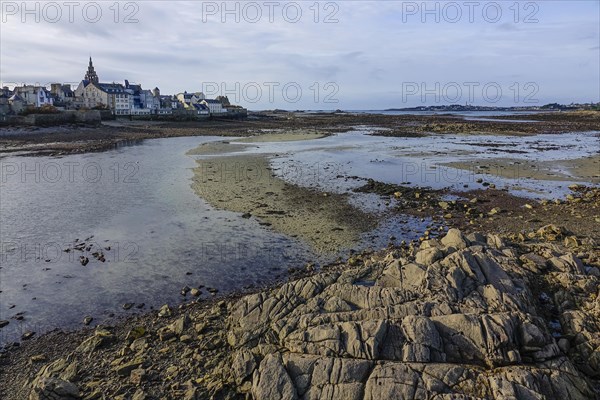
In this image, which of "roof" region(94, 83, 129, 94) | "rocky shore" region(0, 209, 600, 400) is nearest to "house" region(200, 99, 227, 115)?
"roof" region(94, 83, 129, 94)

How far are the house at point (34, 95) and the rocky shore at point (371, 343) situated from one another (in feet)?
353

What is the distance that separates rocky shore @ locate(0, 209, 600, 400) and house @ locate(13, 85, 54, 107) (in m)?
107

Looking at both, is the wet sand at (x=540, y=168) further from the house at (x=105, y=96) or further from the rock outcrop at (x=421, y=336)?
the house at (x=105, y=96)

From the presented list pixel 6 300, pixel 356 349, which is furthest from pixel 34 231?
pixel 356 349

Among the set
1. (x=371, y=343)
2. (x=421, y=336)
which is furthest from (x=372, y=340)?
(x=421, y=336)

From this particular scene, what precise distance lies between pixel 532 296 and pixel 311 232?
30.7 feet

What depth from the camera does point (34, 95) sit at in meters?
99.1

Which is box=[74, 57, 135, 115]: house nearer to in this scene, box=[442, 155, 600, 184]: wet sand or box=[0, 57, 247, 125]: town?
box=[0, 57, 247, 125]: town

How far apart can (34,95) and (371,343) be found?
116 meters

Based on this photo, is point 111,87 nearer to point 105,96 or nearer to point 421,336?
point 105,96

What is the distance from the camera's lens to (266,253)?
14.4 metres

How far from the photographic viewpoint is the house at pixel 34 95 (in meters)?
98.4

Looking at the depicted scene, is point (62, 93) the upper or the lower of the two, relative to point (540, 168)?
upper

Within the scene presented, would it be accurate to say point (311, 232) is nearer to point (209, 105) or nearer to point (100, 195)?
point (100, 195)
